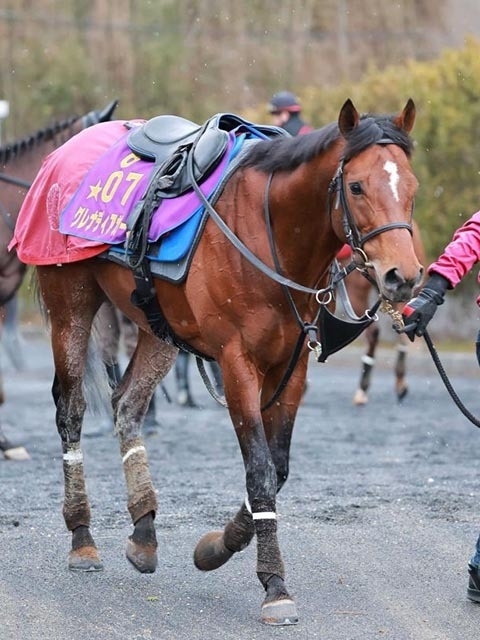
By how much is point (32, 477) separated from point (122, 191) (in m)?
2.94

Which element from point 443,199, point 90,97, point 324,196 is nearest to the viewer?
point 324,196

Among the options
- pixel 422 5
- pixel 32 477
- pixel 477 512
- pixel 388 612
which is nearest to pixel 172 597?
pixel 388 612

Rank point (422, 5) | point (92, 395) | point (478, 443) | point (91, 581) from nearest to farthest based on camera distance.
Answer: point (91, 581), point (92, 395), point (478, 443), point (422, 5)

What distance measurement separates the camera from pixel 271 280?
5312mm

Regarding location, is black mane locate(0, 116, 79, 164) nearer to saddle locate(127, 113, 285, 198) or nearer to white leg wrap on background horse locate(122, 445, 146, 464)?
saddle locate(127, 113, 285, 198)

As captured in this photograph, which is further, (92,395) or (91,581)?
(92,395)

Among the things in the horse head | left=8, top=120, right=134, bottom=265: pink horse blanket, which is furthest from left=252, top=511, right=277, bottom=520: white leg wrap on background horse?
left=8, top=120, right=134, bottom=265: pink horse blanket

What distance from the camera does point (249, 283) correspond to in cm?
535

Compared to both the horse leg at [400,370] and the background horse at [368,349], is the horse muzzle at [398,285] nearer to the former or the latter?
the background horse at [368,349]

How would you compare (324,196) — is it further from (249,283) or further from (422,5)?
(422,5)

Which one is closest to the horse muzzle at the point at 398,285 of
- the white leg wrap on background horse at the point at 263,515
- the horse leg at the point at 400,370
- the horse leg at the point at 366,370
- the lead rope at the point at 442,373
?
the lead rope at the point at 442,373

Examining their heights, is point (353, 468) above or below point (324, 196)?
below

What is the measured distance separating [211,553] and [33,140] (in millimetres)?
4574

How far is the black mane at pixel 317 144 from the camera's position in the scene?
4.97m
